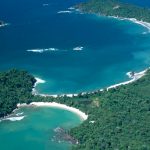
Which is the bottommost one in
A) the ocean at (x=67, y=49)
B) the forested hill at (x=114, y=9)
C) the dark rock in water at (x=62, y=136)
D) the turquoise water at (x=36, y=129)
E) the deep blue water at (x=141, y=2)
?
the turquoise water at (x=36, y=129)

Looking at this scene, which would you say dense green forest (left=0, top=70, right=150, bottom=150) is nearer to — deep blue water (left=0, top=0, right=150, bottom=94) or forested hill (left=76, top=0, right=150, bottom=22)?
deep blue water (left=0, top=0, right=150, bottom=94)

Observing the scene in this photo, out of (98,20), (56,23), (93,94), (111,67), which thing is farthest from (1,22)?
(93,94)

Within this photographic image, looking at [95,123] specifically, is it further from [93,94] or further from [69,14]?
[69,14]

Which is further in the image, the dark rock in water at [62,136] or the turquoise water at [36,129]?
the dark rock in water at [62,136]

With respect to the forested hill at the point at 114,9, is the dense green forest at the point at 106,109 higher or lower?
lower

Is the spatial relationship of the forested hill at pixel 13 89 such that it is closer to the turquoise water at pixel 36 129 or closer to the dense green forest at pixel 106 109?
the dense green forest at pixel 106 109

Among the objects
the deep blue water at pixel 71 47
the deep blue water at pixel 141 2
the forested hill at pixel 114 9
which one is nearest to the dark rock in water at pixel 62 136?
the deep blue water at pixel 71 47

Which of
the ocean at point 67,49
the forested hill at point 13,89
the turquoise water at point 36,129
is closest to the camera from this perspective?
the turquoise water at point 36,129
